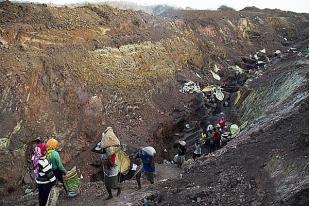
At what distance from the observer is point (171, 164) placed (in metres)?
15.9

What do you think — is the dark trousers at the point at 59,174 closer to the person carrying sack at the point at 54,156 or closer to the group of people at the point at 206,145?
the person carrying sack at the point at 54,156

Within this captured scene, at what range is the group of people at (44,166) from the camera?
30.2ft

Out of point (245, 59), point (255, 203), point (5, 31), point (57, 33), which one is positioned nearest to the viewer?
point (255, 203)

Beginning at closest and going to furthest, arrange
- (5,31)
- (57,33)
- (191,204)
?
(191,204) → (5,31) → (57,33)

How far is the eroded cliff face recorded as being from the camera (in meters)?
16.6

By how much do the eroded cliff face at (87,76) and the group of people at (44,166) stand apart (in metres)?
5.76

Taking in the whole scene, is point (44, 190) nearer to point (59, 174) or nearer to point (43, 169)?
point (43, 169)

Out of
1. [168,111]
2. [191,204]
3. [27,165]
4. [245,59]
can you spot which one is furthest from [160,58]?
[191,204]

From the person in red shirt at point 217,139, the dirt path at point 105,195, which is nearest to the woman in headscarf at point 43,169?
the dirt path at point 105,195

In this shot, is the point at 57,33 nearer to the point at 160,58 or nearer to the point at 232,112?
the point at 160,58

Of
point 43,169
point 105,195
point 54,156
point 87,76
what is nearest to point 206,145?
point 105,195

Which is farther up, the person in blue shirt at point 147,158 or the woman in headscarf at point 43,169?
the woman in headscarf at point 43,169

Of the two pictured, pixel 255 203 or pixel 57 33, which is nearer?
pixel 255 203

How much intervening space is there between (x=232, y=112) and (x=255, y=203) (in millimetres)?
12643
